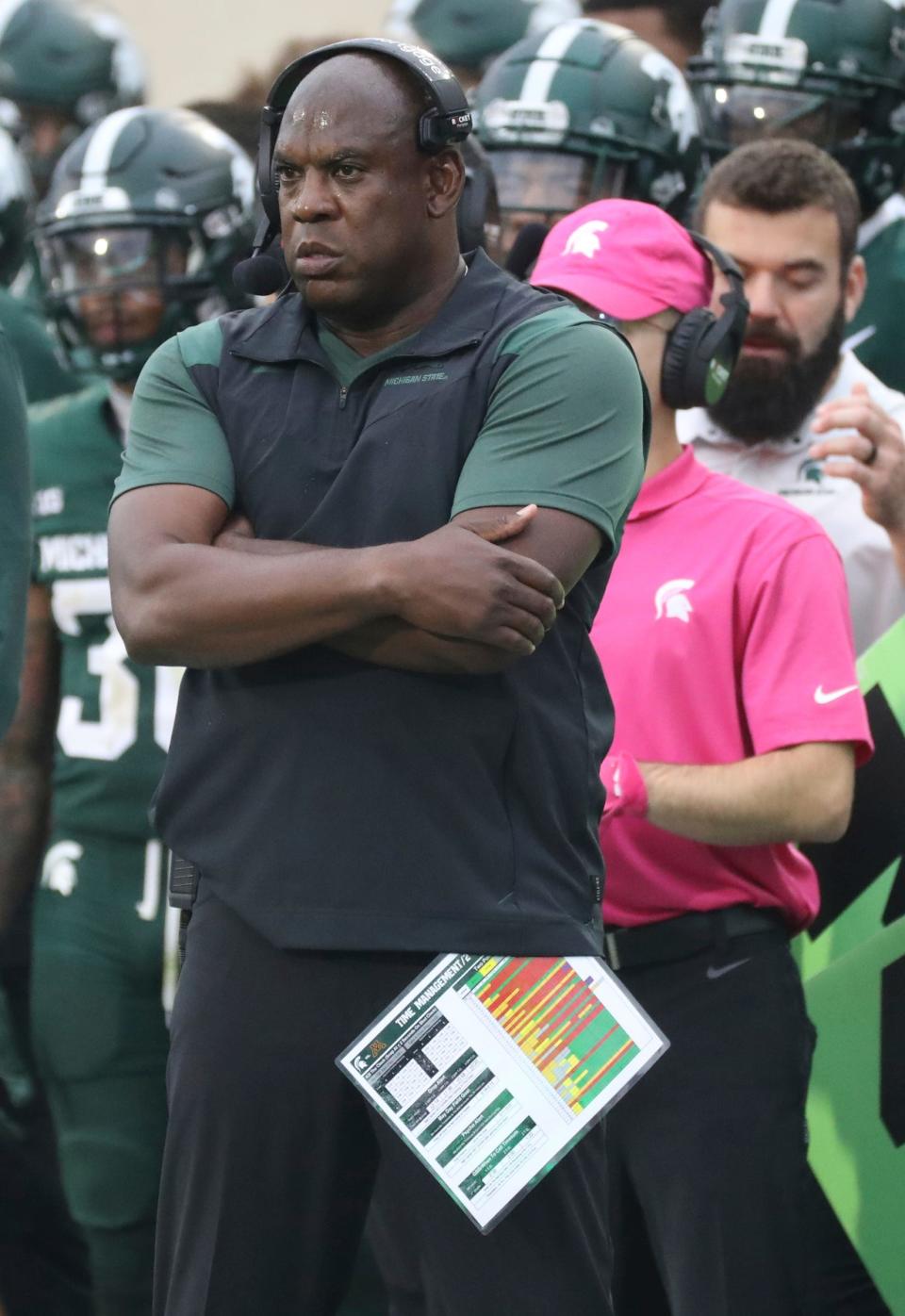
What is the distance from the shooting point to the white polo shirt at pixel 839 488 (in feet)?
12.7

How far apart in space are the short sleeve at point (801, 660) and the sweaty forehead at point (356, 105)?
1.01m

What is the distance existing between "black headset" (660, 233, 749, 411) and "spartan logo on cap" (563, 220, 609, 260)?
0.57ft

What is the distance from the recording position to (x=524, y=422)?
94.4 inches

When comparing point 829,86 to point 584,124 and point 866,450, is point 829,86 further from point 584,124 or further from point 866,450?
point 866,450

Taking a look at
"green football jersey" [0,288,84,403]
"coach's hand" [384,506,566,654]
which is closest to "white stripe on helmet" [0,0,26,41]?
"green football jersey" [0,288,84,403]

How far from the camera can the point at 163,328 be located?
488 centimetres

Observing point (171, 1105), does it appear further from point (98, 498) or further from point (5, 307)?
point (5, 307)

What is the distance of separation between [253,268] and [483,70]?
365cm

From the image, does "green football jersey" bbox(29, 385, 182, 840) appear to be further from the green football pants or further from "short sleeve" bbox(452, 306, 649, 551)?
"short sleeve" bbox(452, 306, 649, 551)

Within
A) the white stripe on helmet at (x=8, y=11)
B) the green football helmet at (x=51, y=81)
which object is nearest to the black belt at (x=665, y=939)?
the green football helmet at (x=51, y=81)

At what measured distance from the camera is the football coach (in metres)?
2.33

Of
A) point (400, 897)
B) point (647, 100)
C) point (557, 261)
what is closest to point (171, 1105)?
point (400, 897)

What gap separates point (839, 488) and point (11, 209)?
2582 millimetres

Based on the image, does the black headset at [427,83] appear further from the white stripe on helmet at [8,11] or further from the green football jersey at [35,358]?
the white stripe on helmet at [8,11]
